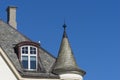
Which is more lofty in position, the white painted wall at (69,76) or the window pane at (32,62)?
the window pane at (32,62)

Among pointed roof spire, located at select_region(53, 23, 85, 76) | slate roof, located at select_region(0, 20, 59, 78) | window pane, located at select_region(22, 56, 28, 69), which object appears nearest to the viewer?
slate roof, located at select_region(0, 20, 59, 78)

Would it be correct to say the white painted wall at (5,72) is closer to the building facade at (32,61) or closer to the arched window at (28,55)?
the building facade at (32,61)

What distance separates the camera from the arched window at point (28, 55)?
48375 mm

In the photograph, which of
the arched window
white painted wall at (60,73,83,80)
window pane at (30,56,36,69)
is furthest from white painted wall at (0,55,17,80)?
white painted wall at (60,73,83,80)

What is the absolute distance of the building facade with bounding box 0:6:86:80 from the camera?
1841 inches

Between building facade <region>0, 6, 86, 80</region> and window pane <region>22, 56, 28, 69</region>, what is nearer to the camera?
building facade <region>0, 6, 86, 80</region>

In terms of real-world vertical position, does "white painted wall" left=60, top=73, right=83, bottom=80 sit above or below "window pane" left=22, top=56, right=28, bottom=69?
below

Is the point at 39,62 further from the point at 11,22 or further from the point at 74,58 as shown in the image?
the point at 11,22

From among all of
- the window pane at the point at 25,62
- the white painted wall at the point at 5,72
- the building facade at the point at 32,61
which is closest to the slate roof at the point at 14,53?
the building facade at the point at 32,61

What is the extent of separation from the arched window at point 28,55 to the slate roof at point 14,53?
519mm

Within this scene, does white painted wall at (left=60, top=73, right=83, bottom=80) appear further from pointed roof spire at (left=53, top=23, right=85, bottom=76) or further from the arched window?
the arched window

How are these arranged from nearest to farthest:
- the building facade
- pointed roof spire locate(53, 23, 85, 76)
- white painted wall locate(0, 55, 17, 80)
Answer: white painted wall locate(0, 55, 17, 80) < the building facade < pointed roof spire locate(53, 23, 85, 76)

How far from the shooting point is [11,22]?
55.2 m

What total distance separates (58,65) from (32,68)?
7.48 ft
